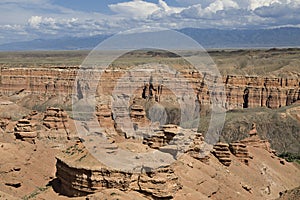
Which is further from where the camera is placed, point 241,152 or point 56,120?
point 56,120

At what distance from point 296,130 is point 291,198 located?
55.1 metres

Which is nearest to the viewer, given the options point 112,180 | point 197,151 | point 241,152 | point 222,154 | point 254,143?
point 112,180

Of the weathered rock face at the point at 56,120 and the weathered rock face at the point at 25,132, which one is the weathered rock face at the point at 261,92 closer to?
the weathered rock face at the point at 56,120

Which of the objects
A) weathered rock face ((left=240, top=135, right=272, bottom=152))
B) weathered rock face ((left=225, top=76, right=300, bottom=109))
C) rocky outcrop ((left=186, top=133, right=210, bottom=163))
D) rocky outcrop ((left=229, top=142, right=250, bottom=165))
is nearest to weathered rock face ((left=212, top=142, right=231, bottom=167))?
rocky outcrop ((left=186, top=133, right=210, bottom=163))

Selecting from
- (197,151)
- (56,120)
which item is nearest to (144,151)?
(197,151)

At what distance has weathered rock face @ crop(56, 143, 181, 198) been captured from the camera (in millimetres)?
20375

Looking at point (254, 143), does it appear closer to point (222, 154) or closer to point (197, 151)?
point (222, 154)

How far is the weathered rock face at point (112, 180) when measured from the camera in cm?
2038

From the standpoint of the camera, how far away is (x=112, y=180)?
20.3m

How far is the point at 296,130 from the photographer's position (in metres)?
79.1

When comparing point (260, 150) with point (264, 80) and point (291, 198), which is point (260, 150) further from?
point (264, 80)

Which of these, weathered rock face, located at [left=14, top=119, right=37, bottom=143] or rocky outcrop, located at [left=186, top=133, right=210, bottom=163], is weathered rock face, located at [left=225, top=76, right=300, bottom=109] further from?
weathered rock face, located at [left=14, top=119, right=37, bottom=143]

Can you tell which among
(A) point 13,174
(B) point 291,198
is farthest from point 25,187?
(B) point 291,198

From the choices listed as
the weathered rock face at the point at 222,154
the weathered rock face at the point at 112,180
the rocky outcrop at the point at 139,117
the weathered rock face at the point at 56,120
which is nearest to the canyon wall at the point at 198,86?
the rocky outcrop at the point at 139,117
